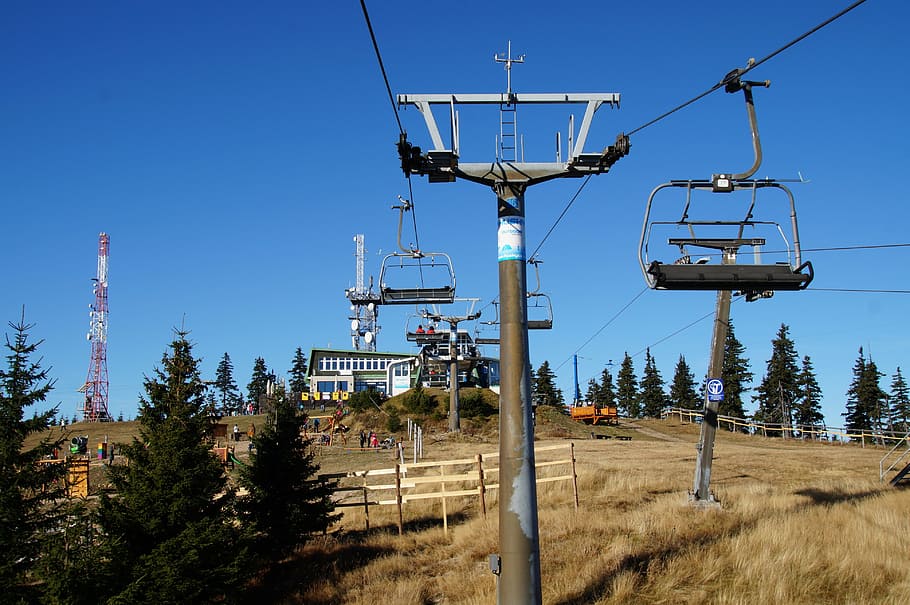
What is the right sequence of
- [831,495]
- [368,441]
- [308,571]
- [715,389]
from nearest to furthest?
[308,571] → [715,389] → [831,495] → [368,441]

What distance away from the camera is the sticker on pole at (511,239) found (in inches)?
361

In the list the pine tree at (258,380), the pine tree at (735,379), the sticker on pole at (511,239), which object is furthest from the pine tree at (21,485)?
the pine tree at (258,380)

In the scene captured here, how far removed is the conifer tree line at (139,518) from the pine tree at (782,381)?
72144 mm

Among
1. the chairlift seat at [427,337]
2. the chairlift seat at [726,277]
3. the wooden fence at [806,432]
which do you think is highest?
the chairlift seat at [427,337]

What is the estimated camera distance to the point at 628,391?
100688 millimetres

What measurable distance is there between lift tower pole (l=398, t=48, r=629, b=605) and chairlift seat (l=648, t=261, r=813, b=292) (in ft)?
7.68

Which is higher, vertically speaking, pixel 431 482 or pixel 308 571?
pixel 431 482

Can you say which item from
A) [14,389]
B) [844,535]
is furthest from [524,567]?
[14,389]

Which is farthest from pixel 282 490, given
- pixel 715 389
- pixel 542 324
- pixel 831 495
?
pixel 542 324

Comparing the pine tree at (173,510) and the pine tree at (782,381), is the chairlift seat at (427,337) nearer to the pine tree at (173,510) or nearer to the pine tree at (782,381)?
the pine tree at (173,510)

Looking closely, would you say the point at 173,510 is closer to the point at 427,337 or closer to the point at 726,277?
the point at 726,277

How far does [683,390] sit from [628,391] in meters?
7.19

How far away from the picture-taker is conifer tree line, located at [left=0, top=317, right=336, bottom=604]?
10.9 meters

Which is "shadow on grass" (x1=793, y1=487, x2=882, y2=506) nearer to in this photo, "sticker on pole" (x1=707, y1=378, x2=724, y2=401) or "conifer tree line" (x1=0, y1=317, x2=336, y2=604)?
"sticker on pole" (x1=707, y1=378, x2=724, y2=401)
